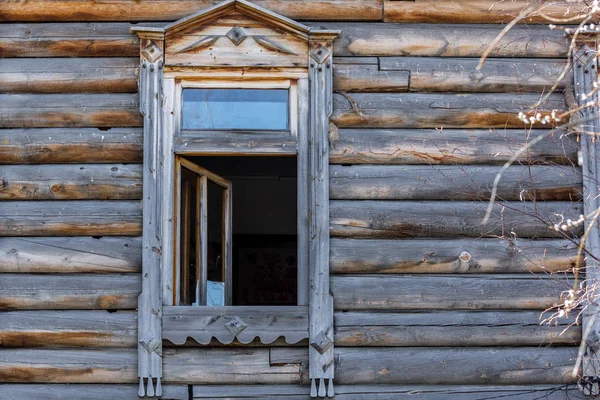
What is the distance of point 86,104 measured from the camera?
5.29 meters

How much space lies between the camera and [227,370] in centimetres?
503

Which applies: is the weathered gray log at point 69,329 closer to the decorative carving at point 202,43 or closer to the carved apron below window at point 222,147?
the carved apron below window at point 222,147

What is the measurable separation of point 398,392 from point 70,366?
6.99ft

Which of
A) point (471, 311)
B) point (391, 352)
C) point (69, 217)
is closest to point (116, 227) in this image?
point (69, 217)

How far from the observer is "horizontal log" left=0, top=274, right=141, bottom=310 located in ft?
16.8

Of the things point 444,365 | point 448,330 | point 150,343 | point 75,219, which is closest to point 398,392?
point 444,365

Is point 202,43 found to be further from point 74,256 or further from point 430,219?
point 430,219

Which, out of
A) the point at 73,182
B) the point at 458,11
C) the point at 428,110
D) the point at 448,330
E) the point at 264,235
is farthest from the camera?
the point at 264,235

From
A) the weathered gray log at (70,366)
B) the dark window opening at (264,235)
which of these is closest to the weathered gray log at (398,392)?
the weathered gray log at (70,366)

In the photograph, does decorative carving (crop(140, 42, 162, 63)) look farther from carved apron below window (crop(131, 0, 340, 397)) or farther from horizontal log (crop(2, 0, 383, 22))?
horizontal log (crop(2, 0, 383, 22))

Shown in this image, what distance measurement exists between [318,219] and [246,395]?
1225 mm

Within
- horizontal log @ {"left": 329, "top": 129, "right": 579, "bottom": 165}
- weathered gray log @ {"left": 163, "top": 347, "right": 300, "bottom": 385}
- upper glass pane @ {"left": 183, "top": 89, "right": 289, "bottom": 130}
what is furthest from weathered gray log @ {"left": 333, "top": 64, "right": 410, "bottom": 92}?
weathered gray log @ {"left": 163, "top": 347, "right": 300, "bottom": 385}

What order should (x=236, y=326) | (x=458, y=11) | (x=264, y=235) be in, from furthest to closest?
(x=264, y=235) → (x=458, y=11) → (x=236, y=326)

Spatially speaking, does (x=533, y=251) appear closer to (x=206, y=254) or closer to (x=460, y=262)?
(x=460, y=262)
